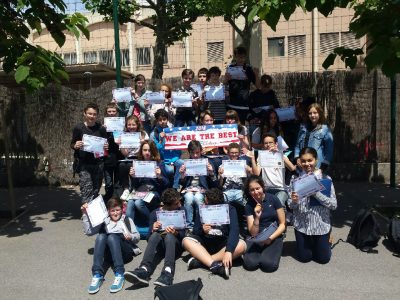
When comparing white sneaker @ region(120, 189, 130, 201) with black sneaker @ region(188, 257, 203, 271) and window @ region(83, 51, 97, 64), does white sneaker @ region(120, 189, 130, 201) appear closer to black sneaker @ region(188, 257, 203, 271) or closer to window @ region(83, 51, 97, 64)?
black sneaker @ region(188, 257, 203, 271)

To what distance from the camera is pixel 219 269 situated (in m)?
4.84

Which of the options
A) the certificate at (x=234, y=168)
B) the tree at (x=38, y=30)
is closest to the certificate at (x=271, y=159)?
the certificate at (x=234, y=168)

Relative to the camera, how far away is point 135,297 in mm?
4453

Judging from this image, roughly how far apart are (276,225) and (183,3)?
36.8 feet

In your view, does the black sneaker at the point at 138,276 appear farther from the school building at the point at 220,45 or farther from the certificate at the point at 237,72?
the school building at the point at 220,45

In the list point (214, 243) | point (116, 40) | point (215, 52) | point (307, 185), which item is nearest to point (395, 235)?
point (307, 185)

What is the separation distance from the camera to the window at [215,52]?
2192cm

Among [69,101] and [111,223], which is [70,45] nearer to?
[69,101]

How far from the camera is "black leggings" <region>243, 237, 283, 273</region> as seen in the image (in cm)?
497

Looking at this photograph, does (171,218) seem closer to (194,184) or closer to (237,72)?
(194,184)

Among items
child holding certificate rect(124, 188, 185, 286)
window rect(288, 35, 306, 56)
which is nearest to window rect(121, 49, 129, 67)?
window rect(288, 35, 306, 56)

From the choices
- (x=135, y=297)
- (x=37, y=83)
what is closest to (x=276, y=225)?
(x=135, y=297)

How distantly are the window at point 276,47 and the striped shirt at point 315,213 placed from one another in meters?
17.5

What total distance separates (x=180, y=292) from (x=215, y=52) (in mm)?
18840
